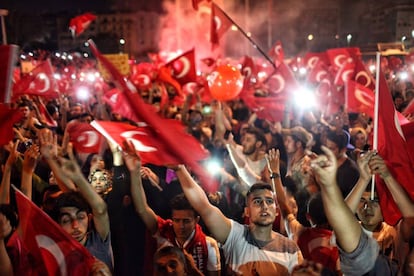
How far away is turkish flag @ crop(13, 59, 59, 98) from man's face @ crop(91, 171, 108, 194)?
5441 mm

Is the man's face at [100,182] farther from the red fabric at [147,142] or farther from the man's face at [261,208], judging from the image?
the man's face at [261,208]

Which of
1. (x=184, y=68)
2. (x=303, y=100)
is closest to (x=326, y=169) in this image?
(x=303, y=100)

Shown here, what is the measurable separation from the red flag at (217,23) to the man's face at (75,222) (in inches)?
324

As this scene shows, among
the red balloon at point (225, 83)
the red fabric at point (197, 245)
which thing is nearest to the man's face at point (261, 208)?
the red fabric at point (197, 245)

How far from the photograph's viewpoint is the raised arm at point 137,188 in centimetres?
350

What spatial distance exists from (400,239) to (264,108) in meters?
5.71

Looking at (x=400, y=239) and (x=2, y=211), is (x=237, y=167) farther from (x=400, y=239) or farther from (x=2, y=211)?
(x=2, y=211)

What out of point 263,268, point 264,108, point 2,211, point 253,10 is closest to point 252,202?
point 263,268

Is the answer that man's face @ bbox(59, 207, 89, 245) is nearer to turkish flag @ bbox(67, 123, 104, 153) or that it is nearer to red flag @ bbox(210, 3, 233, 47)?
turkish flag @ bbox(67, 123, 104, 153)

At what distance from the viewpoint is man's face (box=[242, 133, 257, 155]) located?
581 cm

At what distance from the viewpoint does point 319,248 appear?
137 inches

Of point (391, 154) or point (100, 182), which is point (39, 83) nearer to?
point (100, 182)

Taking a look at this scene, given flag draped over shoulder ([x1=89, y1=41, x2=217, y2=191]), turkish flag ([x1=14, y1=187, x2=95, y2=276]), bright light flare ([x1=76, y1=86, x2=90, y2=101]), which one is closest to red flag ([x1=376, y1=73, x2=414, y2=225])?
flag draped over shoulder ([x1=89, y1=41, x2=217, y2=191])

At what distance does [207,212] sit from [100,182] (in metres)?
1.37
